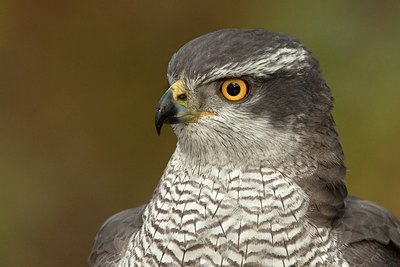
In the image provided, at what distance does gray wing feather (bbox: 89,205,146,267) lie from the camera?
5434 millimetres

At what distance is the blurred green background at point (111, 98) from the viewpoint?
8.50 m

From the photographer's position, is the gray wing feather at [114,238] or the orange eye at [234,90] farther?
the gray wing feather at [114,238]

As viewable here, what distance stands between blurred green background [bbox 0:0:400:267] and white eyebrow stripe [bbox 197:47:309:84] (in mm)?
3575

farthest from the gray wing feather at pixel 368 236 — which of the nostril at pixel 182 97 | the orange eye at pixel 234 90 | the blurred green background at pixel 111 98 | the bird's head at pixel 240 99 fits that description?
the blurred green background at pixel 111 98

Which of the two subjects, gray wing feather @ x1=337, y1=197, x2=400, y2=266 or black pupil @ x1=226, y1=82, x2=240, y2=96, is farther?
gray wing feather @ x1=337, y1=197, x2=400, y2=266

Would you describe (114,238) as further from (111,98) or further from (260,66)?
(111,98)

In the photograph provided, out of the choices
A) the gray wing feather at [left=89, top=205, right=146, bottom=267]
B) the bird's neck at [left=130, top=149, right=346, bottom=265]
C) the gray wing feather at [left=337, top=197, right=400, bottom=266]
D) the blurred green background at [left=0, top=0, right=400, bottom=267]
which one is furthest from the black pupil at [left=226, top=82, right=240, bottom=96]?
the blurred green background at [left=0, top=0, right=400, bottom=267]

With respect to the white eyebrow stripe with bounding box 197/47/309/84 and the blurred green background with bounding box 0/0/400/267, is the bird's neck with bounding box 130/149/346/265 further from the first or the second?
the blurred green background with bounding box 0/0/400/267

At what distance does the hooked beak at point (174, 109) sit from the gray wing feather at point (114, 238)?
0.80m

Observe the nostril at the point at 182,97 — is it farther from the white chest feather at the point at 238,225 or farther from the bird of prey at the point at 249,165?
the white chest feather at the point at 238,225

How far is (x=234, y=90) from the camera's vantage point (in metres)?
4.85

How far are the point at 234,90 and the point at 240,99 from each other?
0.05 m

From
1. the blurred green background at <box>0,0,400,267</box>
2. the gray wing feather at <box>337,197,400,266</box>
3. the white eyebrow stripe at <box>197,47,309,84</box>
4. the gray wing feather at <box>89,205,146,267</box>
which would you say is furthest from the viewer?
the blurred green background at <box>0,0,400,267</box>

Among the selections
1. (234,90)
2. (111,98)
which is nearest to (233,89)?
(234,90)
